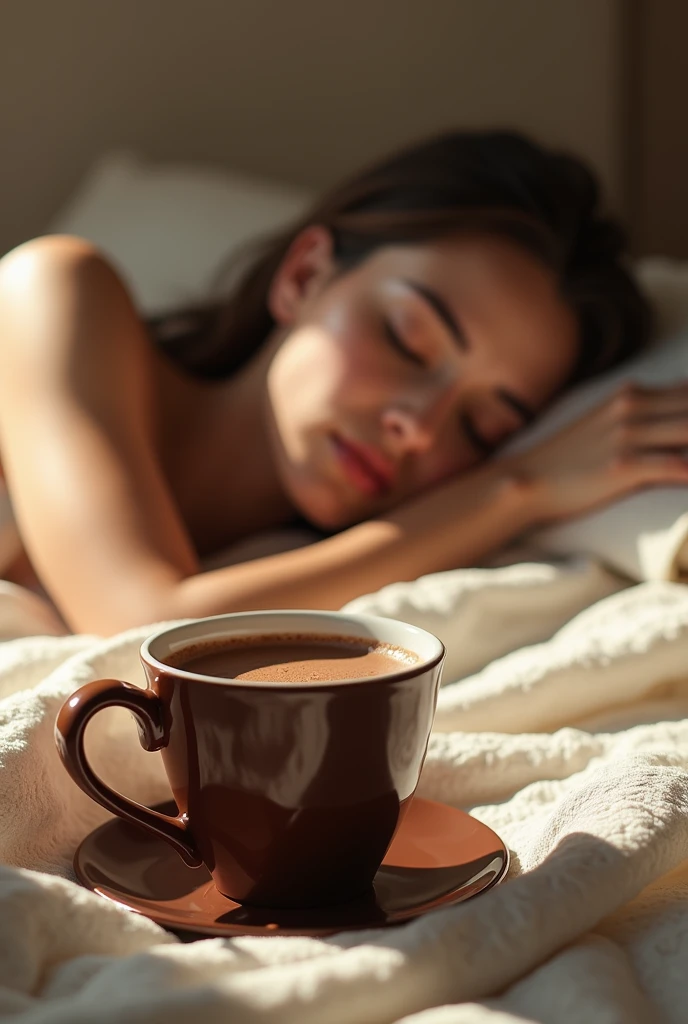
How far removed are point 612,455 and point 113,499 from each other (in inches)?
22.3

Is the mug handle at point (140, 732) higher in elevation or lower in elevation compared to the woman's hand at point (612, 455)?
higher

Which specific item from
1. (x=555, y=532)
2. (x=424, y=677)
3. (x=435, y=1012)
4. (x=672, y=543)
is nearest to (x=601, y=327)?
(x=555, y=532)

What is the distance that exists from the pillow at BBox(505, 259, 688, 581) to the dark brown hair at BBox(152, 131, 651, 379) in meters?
0.05

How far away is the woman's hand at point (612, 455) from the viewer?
120 centimetres

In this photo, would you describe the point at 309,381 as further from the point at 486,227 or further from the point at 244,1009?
the point at 244,1009

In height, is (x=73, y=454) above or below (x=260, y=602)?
above

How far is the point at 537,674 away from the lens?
2.49 feet

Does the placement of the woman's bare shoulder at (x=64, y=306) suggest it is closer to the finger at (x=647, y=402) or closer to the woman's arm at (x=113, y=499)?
the woman's arm at (x=113, y=499)

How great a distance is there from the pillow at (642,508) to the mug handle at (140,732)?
0.65 m

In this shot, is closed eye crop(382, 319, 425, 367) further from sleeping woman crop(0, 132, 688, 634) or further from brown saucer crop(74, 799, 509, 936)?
brown saucer crop(74, 799, 509, 936)

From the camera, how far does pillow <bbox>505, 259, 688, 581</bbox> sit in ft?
3.45

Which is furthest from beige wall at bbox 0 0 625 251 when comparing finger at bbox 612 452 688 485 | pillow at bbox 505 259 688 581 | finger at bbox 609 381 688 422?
finger at bbox 612 452 688 485

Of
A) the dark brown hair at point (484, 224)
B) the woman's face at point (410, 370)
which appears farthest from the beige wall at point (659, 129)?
the woman's face at point (410, 370)

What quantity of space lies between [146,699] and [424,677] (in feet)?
0.44
